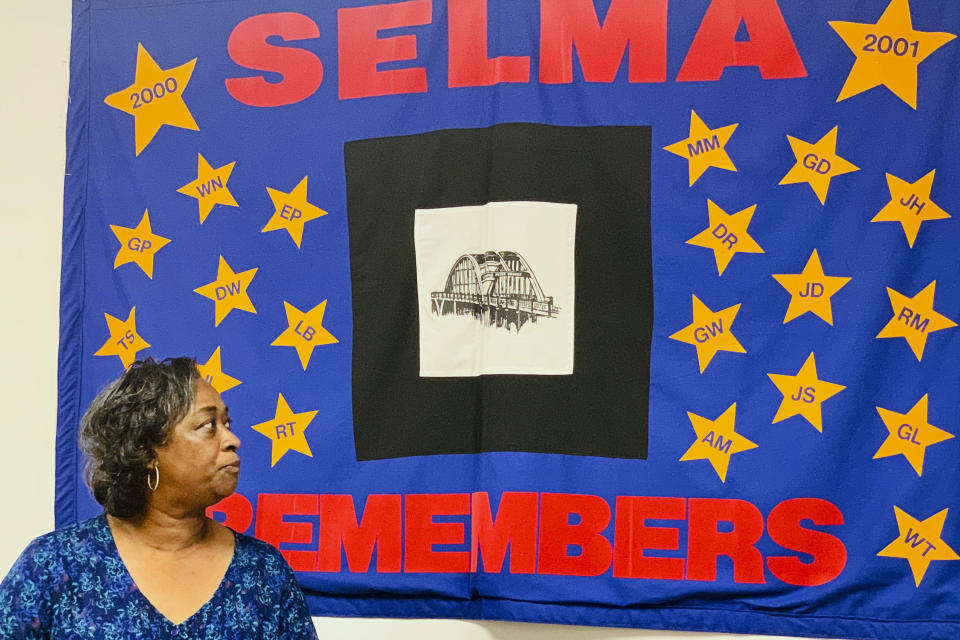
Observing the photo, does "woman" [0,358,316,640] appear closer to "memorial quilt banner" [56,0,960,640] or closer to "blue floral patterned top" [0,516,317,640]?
"blue floral patterned top" [0,516,317,640]

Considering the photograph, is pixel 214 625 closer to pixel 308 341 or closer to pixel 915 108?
pixel 308 341

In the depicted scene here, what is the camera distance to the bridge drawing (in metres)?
2.43

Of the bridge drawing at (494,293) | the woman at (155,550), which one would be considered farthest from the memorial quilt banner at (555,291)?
the woman at (155,550)

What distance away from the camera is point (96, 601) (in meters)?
1.71

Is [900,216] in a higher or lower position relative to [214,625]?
higher

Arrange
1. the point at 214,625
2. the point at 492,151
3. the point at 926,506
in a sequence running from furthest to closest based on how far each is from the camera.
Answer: the point at 492,151 < the point at 926,506 < the point at 214,625

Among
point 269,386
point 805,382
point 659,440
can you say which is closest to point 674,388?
point 659,440

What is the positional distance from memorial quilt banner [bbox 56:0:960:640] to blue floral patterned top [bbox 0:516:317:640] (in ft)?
2.39

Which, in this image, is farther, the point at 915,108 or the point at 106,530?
the point at 915,108

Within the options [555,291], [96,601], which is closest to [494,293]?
[555,291]

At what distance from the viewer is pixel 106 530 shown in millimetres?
1783

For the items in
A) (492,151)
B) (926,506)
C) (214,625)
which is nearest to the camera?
(214,625)

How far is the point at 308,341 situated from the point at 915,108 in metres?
1.47

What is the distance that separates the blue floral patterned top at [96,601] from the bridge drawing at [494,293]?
34.6 inches
